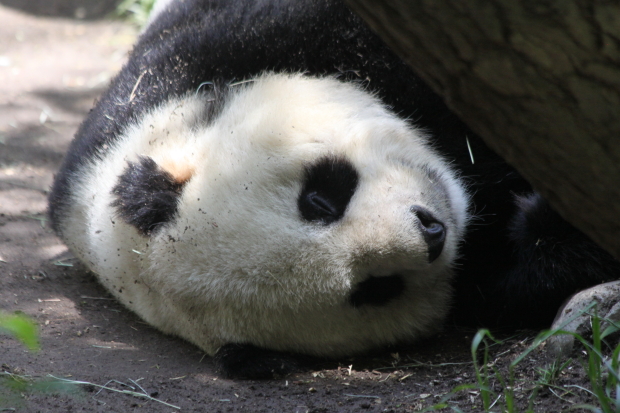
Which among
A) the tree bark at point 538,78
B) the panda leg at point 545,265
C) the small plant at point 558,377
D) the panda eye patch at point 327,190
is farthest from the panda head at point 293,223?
the tree bark at point 538,78

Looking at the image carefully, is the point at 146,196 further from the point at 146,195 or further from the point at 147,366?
the point at 147,366

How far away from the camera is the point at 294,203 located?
104 inches

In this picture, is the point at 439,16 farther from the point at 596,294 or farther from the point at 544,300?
the point at 544,300

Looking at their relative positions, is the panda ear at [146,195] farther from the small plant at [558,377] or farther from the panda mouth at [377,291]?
the small plant at [558,377]

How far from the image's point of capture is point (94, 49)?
825 centimetres

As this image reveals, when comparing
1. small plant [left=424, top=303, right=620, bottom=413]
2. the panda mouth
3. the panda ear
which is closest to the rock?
small plant [left=424, top=303, right=620, bottom=413]

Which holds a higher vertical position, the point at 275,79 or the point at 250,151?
the point at 275,79

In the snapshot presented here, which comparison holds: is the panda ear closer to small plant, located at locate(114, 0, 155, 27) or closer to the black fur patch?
the black fur patch

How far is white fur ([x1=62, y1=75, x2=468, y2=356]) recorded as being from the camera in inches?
101

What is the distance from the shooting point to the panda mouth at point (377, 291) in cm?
265

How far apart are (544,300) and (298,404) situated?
121 cm

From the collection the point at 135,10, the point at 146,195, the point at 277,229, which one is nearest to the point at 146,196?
the point at 146,195

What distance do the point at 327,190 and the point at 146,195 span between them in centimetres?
73

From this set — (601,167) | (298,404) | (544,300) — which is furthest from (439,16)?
(544,300)
